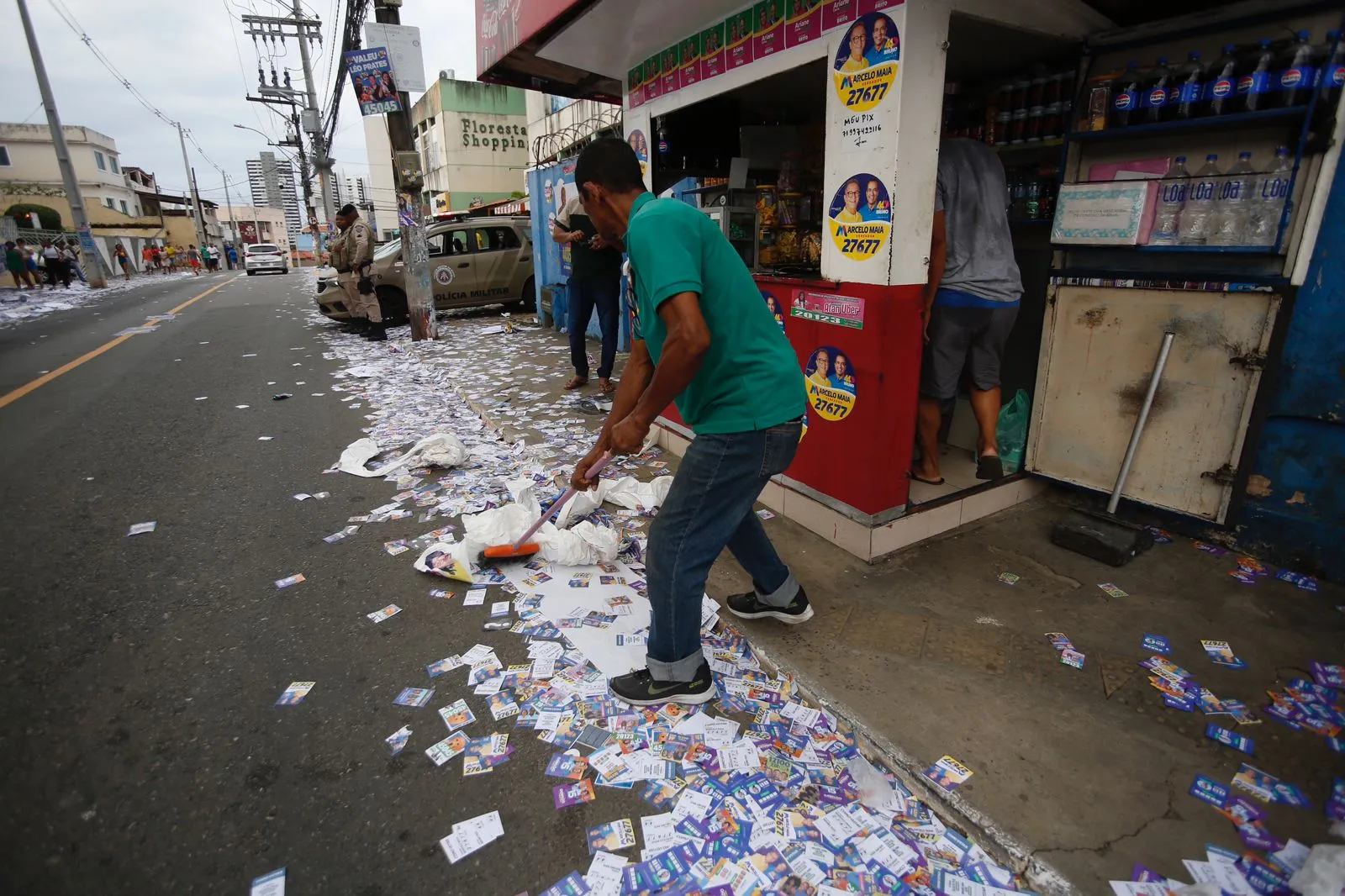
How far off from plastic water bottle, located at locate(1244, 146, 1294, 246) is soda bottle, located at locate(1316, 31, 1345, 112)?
0.72ft

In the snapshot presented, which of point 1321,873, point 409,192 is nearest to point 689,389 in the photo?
point 1321,873

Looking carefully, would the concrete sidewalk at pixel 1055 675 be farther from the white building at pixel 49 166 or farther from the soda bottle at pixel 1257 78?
the white building at pixel 49 166

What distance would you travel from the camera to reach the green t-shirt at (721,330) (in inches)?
73.4

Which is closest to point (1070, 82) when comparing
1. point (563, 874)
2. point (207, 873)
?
point (563, 874)

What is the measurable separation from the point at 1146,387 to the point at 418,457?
14.9ft

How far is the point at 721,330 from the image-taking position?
6.53 feet

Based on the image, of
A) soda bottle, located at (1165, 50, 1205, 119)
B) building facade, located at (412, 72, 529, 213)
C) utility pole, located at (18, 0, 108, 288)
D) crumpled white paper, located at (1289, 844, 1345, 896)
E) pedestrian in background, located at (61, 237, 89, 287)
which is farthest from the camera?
building facade, located at (412, 72, 529, 213)

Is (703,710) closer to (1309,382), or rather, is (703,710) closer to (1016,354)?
(1309,382)

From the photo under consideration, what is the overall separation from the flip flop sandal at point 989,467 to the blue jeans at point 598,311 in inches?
145

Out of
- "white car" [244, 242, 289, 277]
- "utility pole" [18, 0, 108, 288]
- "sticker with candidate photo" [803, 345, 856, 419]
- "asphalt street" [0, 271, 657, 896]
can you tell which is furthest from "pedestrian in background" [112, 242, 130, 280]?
"sticker with candidate photo" [803, 345, 856, 419]

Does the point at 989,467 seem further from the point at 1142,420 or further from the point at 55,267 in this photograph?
the point at 55,267

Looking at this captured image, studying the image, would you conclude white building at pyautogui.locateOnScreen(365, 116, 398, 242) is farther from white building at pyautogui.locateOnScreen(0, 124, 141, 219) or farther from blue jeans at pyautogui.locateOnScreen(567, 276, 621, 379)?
blue jeans at pyautogui.locateOnScreen(567, 276, 621, 379)

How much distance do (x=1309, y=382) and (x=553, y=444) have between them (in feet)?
14.3

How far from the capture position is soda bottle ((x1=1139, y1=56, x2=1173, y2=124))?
3.03m
